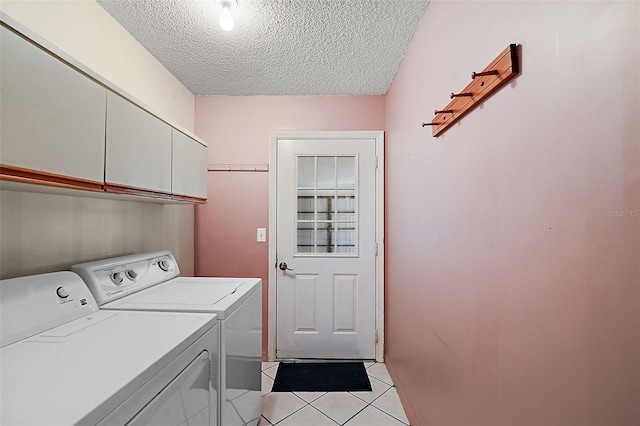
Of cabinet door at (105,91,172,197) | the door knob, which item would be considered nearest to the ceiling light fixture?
cabinet door at (105,91,172,197)

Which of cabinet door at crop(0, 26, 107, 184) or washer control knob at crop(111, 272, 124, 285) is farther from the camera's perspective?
washer control knob at crop(111, 272, 124, 285)

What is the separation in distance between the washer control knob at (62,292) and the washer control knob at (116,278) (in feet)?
0.77

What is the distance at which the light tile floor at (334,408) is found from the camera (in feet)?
5.87

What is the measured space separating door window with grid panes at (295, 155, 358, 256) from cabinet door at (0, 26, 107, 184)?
1650mm

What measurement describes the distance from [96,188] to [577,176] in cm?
150

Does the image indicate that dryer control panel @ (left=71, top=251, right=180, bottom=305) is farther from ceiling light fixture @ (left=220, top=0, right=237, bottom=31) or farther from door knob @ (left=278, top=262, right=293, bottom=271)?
ceiling light fixture @ (left=220, top=0, right=237, bottom=31)

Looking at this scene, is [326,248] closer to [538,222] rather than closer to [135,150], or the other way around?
[135,150]

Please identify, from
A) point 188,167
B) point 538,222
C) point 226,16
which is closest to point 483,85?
point 538,222

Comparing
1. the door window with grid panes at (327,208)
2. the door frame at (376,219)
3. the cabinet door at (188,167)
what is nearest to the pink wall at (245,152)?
the door frame at (376,219)

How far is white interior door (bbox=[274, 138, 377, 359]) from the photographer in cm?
254

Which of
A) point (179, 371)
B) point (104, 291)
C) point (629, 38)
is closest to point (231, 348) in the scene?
point (179, 371)

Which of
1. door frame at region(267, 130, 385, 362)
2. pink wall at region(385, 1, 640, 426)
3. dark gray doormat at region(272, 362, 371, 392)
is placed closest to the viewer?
pink wall at region(385, 1, 640, 426)

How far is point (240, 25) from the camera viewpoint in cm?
166

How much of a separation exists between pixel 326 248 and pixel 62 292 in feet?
5.97
